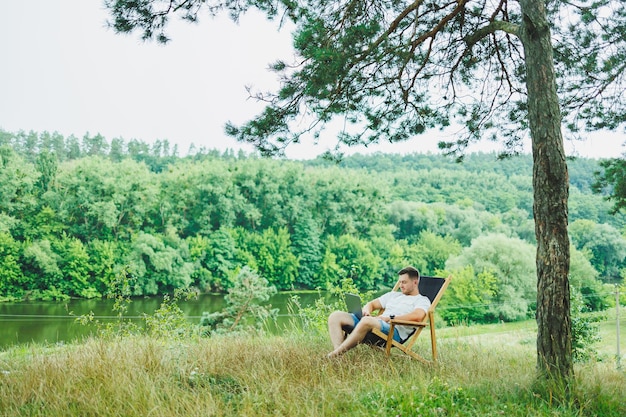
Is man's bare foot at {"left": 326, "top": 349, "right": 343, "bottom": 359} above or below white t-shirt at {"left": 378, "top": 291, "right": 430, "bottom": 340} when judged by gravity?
below

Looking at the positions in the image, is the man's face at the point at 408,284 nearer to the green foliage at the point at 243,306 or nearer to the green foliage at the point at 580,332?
the green foliage at the point at 580,332

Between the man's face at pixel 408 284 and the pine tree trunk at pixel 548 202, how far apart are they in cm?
116

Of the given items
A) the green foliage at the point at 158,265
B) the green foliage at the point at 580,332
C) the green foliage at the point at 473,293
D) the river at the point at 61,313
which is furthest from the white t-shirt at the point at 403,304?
the green foliage at the point at 158,265

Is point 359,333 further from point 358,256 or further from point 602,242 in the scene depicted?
point 602,242

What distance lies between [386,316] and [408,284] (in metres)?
0.31

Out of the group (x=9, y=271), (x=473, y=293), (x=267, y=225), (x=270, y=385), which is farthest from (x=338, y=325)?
(x=267, y=225)

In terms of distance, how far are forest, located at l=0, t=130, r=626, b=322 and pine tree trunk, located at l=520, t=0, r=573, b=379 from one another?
1462 centimetres

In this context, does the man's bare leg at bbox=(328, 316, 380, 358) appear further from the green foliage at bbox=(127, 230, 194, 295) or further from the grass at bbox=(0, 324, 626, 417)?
the green foliage at bbox=(127, 230, 194, 295)

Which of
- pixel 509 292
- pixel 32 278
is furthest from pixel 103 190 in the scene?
pixel 509 292

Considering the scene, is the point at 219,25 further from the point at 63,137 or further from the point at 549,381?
the point at 63,137

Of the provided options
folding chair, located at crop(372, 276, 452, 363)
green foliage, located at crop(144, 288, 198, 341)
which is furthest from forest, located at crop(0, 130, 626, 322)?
folding chair, located at crop(372, 276, 452, 363)

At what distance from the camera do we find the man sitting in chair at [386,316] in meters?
3.64

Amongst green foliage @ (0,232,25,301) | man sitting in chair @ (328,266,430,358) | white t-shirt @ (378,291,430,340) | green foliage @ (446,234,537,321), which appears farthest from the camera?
green foliage @ (0,232,25,301)

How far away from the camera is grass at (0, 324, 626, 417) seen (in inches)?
101
